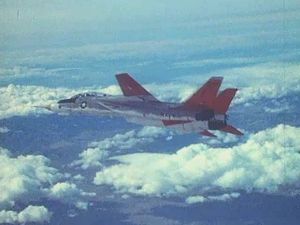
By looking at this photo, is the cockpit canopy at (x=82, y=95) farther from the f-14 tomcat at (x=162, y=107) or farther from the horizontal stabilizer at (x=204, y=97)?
the horizontal stabilizer at (x=204, y=97)

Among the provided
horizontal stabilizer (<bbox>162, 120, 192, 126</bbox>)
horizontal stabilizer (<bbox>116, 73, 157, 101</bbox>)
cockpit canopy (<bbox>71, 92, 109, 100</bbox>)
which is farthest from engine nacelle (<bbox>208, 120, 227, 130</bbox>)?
cockpit canopy (<bbox>71, 92, 109, 100</bbox>)

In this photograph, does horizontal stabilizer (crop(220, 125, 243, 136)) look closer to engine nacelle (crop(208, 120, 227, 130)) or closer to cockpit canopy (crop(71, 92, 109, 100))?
engine nacelle (crop(208, 120, 227, 130))

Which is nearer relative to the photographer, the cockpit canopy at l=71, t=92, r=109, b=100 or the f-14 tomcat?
the f-14 tomcat

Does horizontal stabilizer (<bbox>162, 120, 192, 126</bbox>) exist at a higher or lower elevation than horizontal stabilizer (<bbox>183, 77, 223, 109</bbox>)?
lower

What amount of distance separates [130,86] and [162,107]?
20 centimetres

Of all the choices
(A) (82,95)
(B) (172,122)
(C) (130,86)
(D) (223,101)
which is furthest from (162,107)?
(A) (82,95)

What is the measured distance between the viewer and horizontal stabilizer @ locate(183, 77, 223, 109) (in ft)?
11.5

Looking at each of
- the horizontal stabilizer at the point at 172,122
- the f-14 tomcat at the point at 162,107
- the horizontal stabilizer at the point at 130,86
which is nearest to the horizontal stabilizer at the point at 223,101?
the f-14 tomcat at the point at 162,107

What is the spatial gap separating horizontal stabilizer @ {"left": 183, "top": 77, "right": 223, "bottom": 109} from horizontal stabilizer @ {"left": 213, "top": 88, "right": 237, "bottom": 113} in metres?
0.02

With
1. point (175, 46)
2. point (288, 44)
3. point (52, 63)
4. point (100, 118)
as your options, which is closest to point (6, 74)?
point (52, 63)

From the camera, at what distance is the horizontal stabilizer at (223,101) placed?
3.51m

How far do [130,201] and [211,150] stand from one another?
1.63ft

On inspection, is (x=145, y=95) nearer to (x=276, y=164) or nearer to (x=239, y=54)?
(x=239, y=54)

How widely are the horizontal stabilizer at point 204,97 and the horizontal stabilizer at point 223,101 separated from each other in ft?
0.07
